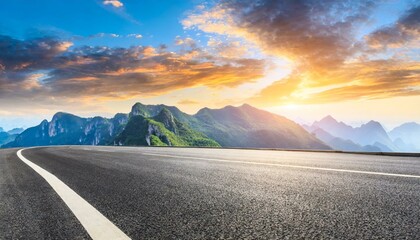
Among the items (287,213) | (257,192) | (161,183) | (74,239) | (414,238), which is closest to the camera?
(414,238)

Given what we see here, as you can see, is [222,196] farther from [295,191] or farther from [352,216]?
[352,216]

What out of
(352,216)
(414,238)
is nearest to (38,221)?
(352,216)

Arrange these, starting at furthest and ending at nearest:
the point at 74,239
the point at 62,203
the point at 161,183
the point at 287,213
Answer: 1. the point at 161,183
2. the point at 62,203
3. the point at 287,213
4. the point at 74,239

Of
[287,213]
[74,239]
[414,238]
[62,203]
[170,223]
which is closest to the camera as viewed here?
[414,238]

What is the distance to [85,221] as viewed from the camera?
2818 millimetres

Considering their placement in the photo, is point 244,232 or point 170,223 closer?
point 244,232

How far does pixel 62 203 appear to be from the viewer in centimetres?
375

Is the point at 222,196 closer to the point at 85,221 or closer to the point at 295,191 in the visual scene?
the point at 295,191

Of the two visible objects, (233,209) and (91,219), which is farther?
(233,209)

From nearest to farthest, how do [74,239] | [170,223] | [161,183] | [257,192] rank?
1. [74,239]
2. [170,223]
3. [257,192]
4. [161,183]

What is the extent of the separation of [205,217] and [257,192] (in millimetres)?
1403

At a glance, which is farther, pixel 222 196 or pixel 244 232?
pixel 222 196

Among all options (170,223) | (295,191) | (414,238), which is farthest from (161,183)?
(414,238)

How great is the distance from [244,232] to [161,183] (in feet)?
10.1
